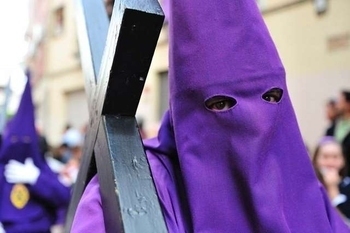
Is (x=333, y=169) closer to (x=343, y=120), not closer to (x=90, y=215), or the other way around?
(x=343, y=120)

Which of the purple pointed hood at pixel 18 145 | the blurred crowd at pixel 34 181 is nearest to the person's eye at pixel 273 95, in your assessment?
the blurred crowd at pixel 34 181

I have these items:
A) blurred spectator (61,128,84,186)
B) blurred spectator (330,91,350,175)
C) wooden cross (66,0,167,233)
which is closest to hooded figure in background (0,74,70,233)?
blurred spectator (61,128,84,186)

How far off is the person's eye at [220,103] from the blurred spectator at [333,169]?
2.36m

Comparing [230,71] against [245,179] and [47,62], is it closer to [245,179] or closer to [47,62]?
[245,179]

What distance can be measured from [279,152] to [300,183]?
92 mm

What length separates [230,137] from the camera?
1623mm

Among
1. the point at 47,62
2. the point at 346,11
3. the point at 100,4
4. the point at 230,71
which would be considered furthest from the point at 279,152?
the point at 47,62

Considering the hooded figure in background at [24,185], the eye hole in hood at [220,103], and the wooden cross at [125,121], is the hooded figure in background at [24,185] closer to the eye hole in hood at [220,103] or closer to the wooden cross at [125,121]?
the eye hole in hood at [220,103]

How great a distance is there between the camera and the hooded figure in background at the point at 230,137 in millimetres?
1552

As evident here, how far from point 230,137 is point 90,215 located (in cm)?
39

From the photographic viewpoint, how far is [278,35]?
9.79 metres

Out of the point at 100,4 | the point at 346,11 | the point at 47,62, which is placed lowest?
the point at 47,62

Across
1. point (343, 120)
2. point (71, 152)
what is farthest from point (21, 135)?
point (71, 152)

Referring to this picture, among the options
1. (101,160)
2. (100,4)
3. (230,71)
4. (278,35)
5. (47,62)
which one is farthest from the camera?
(47,62)
